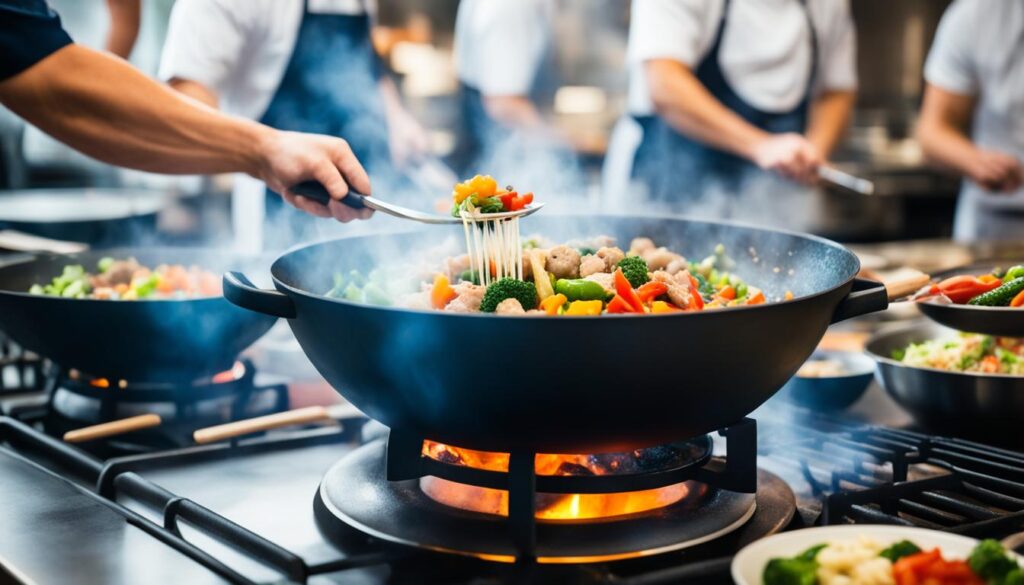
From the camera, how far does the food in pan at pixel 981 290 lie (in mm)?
1577

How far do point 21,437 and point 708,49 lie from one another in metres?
2.55

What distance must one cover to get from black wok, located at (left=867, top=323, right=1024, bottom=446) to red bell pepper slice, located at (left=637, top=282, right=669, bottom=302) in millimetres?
557

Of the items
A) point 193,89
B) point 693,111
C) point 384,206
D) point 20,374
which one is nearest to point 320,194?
point 384,206

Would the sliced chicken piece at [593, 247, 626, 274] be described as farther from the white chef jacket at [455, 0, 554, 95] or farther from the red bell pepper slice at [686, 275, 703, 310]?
the white chef jacket at [455, 0, 554, 95]

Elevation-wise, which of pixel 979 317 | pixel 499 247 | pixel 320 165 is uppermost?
pixel 320 165

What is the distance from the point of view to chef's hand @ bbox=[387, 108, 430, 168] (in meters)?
3.04

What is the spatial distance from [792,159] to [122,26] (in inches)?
76.2

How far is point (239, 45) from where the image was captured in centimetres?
291

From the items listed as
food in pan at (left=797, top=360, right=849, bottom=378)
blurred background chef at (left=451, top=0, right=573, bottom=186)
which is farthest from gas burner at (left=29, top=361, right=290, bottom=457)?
blurred background chef at (left=451, top=0, right=573, bottom=186)

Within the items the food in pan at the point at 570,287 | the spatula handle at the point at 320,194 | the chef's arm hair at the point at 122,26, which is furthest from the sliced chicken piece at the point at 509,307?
the chef's arm hair at the point at 122,26

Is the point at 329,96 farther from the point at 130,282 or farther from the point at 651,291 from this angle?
the point at 651,291

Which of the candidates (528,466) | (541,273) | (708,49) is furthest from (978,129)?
(528,466)

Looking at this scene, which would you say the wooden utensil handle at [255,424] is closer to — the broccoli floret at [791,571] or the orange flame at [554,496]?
the orange flame at [554,496]

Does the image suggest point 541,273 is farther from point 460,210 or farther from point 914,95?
point 914,95
